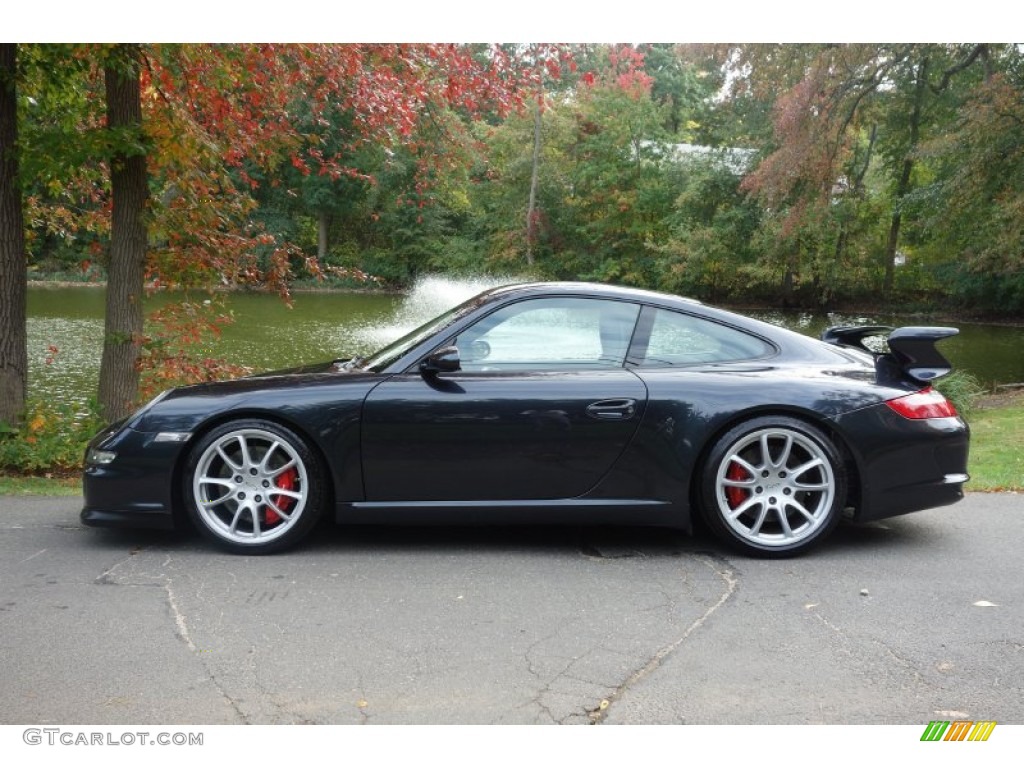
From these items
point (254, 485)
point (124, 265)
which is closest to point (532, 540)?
point (254, 485)

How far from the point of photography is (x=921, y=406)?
4.76 metres

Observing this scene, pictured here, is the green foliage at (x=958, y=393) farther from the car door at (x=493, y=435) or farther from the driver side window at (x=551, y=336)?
the car door at (x=493, y=435)

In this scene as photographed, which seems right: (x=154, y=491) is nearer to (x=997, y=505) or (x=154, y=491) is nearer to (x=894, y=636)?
(x=894, y=636)

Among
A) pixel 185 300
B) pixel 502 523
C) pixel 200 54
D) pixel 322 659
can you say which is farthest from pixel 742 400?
pixel 185 300

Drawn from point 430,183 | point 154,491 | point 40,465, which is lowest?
point 40,465

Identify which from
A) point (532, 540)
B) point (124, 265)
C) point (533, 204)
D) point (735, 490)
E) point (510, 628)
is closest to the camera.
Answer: point (510, 628)

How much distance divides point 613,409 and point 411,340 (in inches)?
46.1

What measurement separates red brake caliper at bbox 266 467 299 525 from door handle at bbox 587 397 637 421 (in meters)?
1.48

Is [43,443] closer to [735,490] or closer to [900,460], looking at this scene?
[735,490]

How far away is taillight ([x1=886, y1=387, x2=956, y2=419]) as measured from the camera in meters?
4.73
